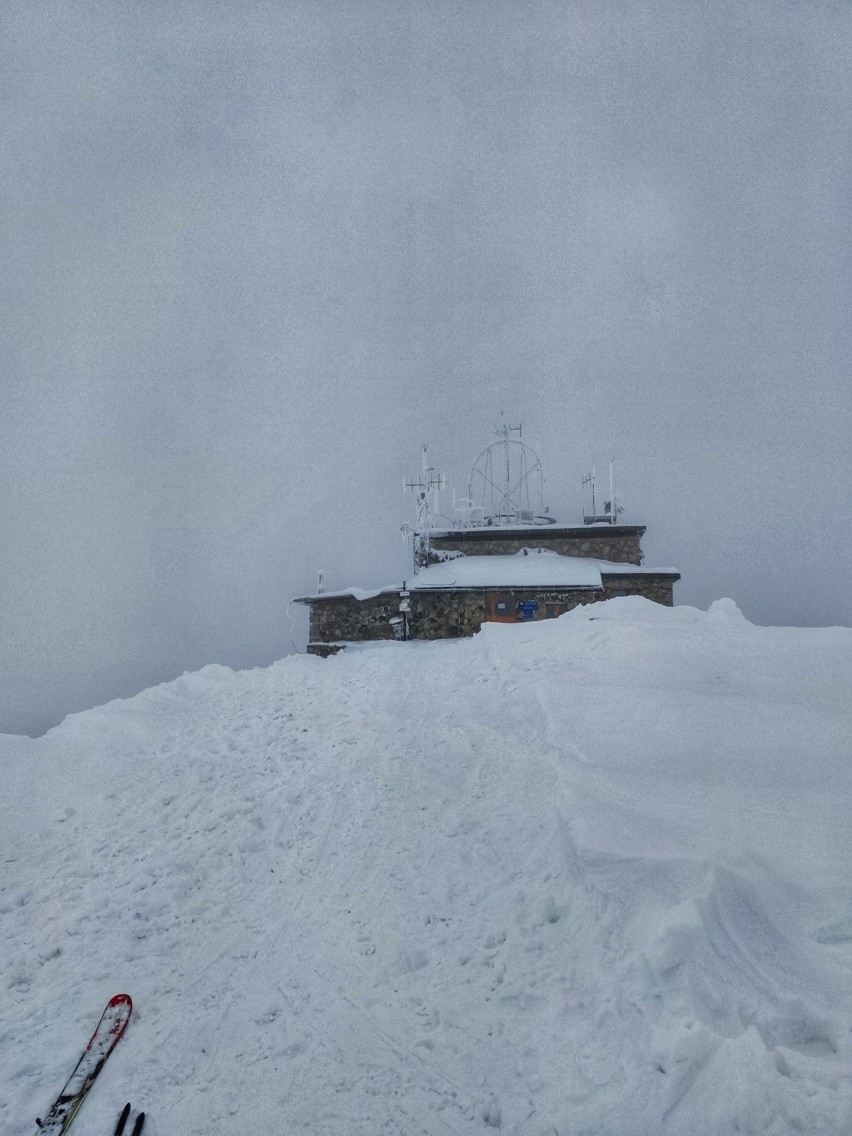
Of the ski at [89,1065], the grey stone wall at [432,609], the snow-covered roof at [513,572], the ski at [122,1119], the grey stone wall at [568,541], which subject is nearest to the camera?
the ski at [122,1119]

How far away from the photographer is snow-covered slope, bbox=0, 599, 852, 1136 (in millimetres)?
3930

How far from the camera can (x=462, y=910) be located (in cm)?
582

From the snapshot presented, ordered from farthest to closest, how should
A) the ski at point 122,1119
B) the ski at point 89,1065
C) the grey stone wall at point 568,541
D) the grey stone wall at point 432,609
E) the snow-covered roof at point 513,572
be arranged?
the grey stone wall at point 568,541, the grey stone wall at point 432,609, the snow-covered roof at point 513,572, the ski at point 89,1065, the ski at point 122,1119

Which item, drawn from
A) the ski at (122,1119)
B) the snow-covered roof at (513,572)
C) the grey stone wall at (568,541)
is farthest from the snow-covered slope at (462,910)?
the grey stone wall at (568,541)

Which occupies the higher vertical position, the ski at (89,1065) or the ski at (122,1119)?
the ski at (122,1119)

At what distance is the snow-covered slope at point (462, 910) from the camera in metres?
3.93

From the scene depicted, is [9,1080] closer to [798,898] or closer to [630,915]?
[630,915]

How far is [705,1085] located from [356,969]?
294 cm

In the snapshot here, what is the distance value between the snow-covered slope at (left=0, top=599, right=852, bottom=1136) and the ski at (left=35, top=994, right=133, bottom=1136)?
101mm

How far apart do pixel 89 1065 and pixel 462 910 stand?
3.29 metres

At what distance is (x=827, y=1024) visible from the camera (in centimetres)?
396

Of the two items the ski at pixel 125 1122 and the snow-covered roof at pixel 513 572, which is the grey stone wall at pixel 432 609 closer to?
the snow-covered roof at pixel 513 572

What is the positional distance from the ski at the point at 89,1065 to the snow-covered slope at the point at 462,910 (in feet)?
0.33

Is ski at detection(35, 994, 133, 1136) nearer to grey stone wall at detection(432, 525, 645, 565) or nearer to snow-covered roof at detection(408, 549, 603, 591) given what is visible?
snow-covered roof at detection(408, 549, 603, 591)
